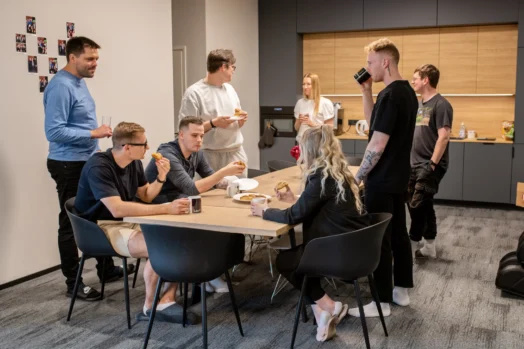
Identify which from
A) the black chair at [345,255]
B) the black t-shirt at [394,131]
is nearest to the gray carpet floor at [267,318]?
the black chair at [345,255]

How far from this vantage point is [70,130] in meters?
3.95

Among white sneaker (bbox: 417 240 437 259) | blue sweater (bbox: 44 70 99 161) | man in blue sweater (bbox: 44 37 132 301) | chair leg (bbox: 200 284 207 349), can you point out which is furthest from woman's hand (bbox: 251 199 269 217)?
white sneaker (bbox: 417 240 437 259)

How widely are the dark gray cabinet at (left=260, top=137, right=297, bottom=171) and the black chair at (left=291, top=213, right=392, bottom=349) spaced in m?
5.15

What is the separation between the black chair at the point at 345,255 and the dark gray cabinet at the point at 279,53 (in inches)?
206

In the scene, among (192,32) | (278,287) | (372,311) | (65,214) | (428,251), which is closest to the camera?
(372,311)

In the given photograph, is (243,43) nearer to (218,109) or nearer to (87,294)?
(218,109)

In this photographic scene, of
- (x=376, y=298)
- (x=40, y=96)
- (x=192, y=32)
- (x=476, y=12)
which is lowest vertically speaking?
(x=376, y=298)

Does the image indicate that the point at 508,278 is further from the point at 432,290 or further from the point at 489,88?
the point at 489,88

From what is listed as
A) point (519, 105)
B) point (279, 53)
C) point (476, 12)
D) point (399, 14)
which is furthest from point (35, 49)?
point (519, 105)

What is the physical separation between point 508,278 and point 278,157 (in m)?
4.61

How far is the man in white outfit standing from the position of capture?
180 inches

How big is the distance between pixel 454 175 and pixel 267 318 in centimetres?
440

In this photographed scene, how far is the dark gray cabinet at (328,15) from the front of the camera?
7711 millimetres

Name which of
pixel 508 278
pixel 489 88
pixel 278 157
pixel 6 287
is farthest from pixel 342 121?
pixel 6 287
